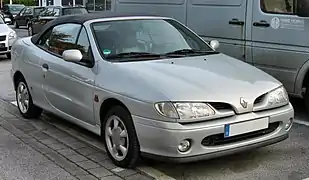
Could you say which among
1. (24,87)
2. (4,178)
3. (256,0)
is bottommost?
(4,178)

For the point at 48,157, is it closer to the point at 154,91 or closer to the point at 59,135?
the point at 59,135

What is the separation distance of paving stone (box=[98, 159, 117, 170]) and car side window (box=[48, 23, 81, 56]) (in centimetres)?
147

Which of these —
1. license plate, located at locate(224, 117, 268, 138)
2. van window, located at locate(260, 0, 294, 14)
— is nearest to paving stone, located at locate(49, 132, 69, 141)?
license plate, located at locate(224, 117, 268, 138)

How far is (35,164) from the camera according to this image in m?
5.14

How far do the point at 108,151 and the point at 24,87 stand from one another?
2504 millimetres

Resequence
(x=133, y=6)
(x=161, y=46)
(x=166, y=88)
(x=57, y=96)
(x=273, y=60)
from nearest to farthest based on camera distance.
A: (x=166, y=88)
(x=161, y=46)
(x=57, y=96)
(x=273, y=60)
(x=133, y=6)

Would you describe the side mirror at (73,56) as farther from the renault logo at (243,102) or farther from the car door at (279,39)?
the car door at (279,39)

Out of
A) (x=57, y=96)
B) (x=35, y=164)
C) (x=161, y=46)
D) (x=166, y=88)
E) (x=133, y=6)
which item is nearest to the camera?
(x=166, y=88)

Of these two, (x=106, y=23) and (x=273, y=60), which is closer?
(x=106, y=23)

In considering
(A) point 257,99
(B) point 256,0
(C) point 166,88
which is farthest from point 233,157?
(B) point 256,0

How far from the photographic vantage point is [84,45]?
5715 mm

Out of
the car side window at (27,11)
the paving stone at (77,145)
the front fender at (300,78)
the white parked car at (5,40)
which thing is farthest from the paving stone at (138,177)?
the car side window at (27,11)

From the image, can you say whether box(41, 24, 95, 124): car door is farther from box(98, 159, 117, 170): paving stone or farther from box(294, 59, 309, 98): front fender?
box(294, 59, 309, 98): front fender

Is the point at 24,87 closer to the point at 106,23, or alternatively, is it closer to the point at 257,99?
the point at 106,23
